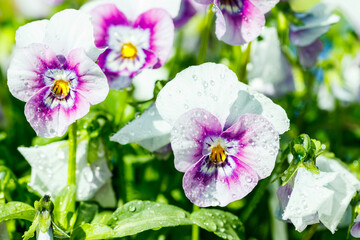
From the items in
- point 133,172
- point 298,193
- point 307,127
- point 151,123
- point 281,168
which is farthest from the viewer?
point 307,127

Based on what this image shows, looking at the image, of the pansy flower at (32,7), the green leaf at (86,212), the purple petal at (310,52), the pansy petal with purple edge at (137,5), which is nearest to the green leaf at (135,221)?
the green leaf at (86,212)

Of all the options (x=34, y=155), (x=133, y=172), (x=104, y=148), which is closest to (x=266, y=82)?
(x=133, y=172)

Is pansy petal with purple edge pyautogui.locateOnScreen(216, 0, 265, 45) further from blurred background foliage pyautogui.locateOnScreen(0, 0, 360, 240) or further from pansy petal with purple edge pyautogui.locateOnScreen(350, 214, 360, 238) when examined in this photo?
pansy petal with purple edge pyautogui.locateOnScreen(350, 214, 360, 238)

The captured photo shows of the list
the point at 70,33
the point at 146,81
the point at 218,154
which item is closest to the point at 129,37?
the point at 70,33

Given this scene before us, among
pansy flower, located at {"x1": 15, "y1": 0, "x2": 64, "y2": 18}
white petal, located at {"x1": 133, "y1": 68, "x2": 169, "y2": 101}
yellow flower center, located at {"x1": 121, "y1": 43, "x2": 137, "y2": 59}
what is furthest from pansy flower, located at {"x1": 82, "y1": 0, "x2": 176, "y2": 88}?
pansy flower, located at {"x1": 15, "y1": 0, "x2": 64, "y2": 18}

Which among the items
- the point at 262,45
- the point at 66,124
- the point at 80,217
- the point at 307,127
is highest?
the point at 66,124

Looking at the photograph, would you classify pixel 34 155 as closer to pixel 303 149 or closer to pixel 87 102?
pixel 87 102

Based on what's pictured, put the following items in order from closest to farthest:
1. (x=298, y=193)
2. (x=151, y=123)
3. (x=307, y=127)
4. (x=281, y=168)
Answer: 1. (x=298, y=193)
2. (x=151, y=123)
3. (x=281, y=168)
4. (x=307, y=127)
